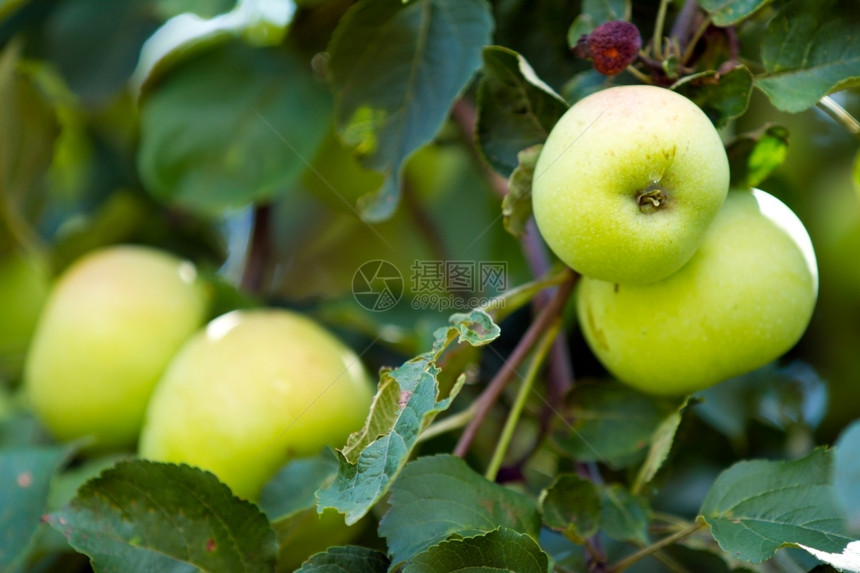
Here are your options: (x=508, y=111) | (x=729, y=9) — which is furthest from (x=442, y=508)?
(x=729, y=9)

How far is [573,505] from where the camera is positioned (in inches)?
→ 23.1

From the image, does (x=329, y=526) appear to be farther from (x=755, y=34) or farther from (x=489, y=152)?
(x=755, y=34)

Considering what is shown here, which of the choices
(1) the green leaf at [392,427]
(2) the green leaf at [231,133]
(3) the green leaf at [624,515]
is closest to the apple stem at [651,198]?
(1) the green leaf at [392,427]

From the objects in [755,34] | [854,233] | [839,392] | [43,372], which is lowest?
[839,392]

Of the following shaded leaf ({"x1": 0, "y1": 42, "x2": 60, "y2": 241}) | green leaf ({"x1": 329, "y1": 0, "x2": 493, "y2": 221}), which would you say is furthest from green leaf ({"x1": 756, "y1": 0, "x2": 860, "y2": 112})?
shaded leaf ({"x1": 0, "y1": 42, "x2": 60, "y2": 241})

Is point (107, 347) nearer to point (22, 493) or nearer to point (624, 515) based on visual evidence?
point (22, 493)

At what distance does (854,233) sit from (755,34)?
0.28 meters

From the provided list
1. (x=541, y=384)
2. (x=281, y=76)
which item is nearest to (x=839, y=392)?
(x=541, y=384)

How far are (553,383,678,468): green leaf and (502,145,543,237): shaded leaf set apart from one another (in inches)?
8.3

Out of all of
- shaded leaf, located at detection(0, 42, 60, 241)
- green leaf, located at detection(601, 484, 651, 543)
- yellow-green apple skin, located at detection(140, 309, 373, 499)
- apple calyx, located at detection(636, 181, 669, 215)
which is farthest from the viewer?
shaded leaf, located at detection(0, 42, 60, 241)

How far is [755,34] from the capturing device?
2.81 feet

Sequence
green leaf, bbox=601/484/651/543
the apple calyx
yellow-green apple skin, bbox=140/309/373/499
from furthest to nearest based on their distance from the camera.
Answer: yellow-green apple skin, bbox=140/309/373/499 → green leaf, bbox=601/484/651/543 → the apple calyx
